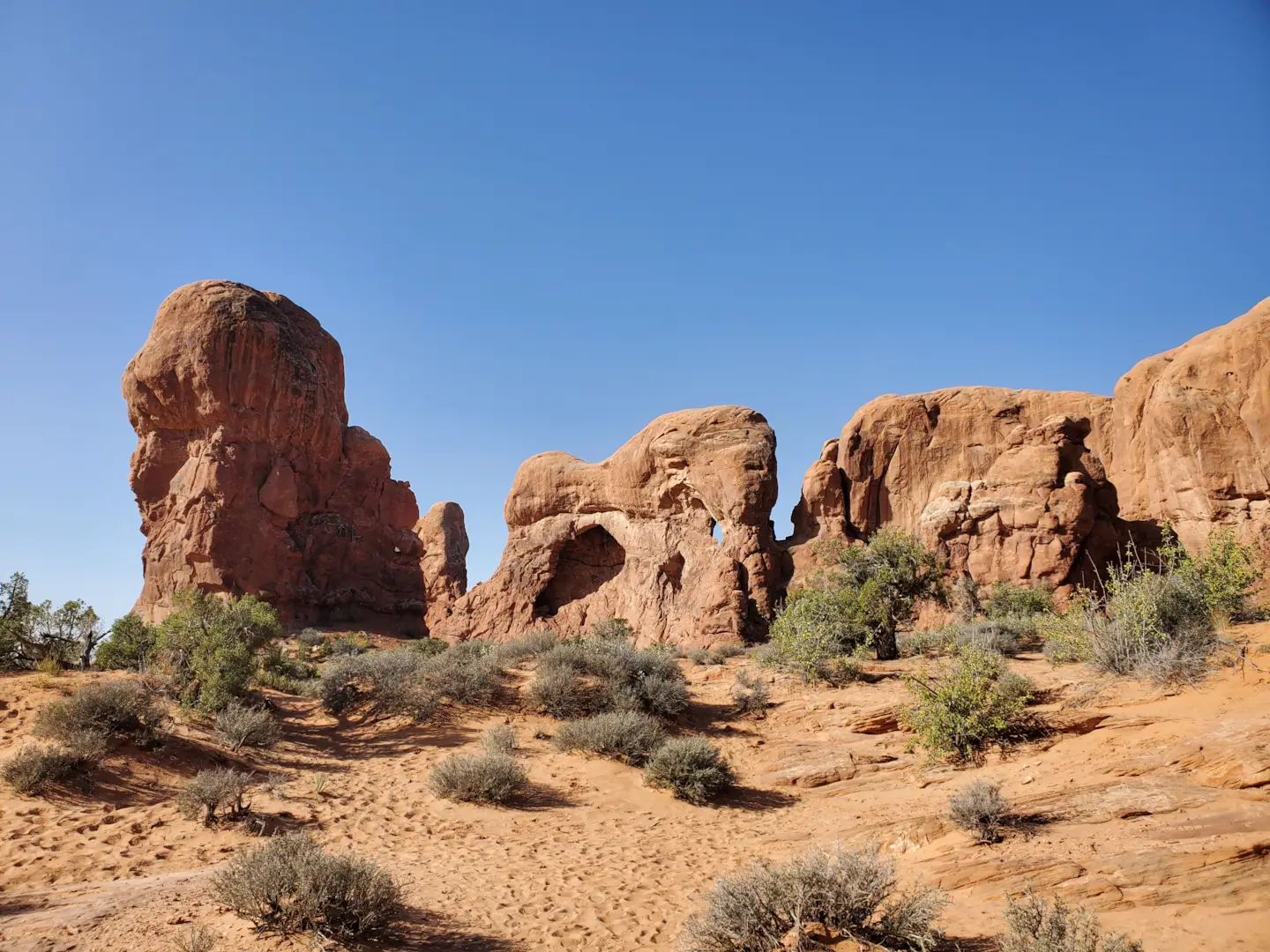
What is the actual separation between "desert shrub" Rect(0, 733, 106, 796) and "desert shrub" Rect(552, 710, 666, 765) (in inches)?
269

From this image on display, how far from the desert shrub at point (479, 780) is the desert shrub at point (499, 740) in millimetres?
1102

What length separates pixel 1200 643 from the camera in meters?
9.99

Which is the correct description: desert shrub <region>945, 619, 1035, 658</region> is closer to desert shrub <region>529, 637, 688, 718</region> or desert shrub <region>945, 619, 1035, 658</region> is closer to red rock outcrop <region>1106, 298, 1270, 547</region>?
desert shrub <region>529, 637, 688, 718</region>

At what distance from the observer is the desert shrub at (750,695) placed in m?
14.5

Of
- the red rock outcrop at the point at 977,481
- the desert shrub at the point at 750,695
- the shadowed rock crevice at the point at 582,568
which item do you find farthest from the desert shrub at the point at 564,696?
the shadowed rock crevice at the point at 582,568

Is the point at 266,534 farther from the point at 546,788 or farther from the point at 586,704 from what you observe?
the point at 546,788

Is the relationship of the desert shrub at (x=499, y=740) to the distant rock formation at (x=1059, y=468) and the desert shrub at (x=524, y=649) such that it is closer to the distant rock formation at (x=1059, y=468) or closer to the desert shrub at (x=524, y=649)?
the desert shrub at (x=524, y=649)

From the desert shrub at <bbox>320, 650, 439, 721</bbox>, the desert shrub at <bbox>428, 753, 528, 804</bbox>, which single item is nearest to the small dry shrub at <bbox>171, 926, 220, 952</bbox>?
the desert shrub at <bbox>428, 753, 528, 804</bbox>

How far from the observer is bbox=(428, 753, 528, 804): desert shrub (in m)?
10.7

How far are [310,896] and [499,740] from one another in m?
6.78

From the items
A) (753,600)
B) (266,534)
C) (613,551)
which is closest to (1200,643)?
(753,600)

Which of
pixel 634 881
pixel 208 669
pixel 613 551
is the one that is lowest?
pixel 634 881

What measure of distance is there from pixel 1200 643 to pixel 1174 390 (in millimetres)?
23599

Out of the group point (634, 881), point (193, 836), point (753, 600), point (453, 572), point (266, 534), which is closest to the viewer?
point (634, 881)
